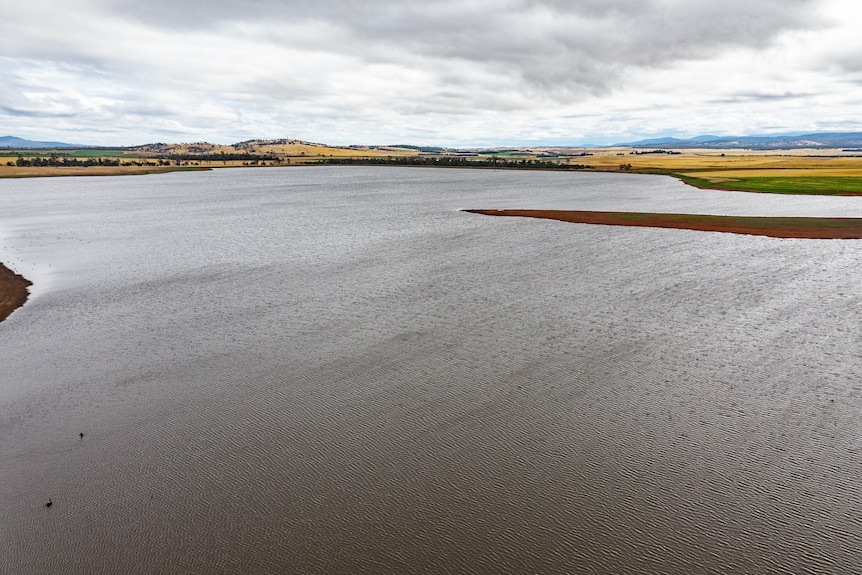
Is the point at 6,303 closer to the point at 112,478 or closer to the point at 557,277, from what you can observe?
A: the point at 112,478

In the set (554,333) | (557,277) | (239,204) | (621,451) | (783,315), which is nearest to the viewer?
(621,451)

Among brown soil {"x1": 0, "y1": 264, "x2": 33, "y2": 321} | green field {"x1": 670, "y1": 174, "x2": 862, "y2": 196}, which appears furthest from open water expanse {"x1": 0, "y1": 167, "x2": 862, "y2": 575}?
green field {"x1": 670, "y1": 174, "x2": 862, "y2": 196}

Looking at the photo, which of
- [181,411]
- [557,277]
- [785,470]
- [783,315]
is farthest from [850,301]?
[181,411]

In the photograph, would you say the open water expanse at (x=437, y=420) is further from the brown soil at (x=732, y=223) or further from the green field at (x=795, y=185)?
the green field at (x=795, y=185)

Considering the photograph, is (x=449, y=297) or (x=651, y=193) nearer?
(x=449, y=297)

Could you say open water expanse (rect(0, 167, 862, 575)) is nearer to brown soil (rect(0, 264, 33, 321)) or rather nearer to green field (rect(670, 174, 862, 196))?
brown soil (rect(0, 264, 33, 321))

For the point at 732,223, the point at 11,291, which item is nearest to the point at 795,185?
the point at 732,223
